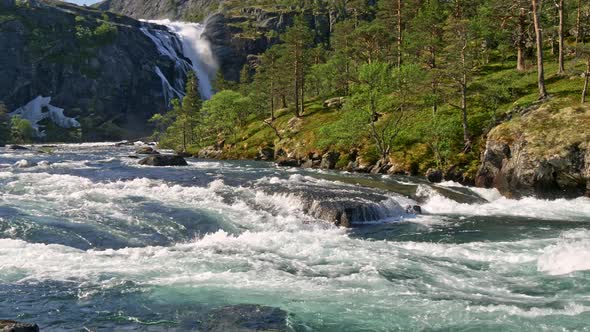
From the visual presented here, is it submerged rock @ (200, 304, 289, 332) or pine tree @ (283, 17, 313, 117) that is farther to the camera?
A: pine tree @ (283, 17, 313, 117)

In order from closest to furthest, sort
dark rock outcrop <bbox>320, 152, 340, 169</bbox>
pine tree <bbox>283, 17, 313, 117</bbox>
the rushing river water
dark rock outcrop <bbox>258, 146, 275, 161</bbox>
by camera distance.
Result: the rushing river water, dark rock outcrop <bbox>320, 152, 340, 169</bbox>, dark rock outcrop <bbox>258, 146, 275, 161</bbox>, pine tree <bbox>283, 17, 313, 117</bbox>

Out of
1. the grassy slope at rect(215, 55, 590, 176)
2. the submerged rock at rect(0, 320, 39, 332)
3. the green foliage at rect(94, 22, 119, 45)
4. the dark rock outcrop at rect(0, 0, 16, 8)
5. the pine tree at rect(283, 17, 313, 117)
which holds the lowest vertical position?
the submerged rock at rect(0, 320, 39, 332)

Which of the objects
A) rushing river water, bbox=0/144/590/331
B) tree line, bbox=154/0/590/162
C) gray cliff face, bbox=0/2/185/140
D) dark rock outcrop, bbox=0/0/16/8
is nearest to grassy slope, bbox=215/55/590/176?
tree line, bbox=154/0/590/162

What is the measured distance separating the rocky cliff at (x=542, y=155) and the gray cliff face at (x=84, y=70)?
14705 centimetres

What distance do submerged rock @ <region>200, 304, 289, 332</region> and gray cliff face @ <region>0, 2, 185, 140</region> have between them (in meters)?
159

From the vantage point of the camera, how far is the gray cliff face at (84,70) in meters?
170

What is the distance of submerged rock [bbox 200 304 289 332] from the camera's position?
13.5 metres

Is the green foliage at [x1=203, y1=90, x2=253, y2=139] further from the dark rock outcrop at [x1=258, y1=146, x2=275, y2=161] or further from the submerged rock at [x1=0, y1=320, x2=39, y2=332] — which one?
the submerged rock at [x1=0, y1=320, x2=39, y2=332]

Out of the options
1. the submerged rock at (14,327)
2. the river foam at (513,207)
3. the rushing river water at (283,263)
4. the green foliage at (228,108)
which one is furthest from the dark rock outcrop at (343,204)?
the green foliage at (228,108)

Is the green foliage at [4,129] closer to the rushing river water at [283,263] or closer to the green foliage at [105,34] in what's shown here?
the green foliage at [105,34]

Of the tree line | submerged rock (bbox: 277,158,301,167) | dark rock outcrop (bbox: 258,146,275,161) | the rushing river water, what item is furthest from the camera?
dark rock outcrop (bbox: 258,146,275,161)

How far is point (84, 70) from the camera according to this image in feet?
585

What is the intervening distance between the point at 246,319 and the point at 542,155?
27.2 meters

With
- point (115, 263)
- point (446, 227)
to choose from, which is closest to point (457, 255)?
point (446, 227)
